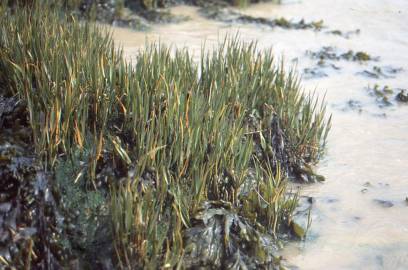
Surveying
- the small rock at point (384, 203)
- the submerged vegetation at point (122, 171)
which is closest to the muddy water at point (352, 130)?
the small rock at point (384, 203)

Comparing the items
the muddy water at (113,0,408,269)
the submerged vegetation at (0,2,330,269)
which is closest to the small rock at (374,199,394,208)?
the muddy water at (113,0,408,269)

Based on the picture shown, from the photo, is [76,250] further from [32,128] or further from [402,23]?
[402,23]

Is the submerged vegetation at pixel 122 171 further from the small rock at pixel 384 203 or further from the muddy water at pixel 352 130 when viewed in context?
the small rock at pixel 384 203

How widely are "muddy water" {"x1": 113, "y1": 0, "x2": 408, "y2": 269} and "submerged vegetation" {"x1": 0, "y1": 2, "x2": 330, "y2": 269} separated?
0.41 metres

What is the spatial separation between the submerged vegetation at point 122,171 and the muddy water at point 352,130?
0.41 meters

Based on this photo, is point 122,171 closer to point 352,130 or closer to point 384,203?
point 384,203

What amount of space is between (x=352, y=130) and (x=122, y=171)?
2543 millimetres

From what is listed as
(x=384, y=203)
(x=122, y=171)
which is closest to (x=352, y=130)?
(x=384, y=203)

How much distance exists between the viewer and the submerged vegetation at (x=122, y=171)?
3.11m

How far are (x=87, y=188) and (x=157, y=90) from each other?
82cm

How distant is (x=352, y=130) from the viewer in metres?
5.25

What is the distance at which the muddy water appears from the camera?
3.62 metres

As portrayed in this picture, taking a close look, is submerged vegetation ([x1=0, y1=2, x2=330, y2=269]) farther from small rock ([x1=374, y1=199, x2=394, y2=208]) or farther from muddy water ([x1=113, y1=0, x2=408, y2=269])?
small rock ([x1=374, y1=199, x2=394, y2=208])

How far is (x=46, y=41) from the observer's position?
13.3 ft
